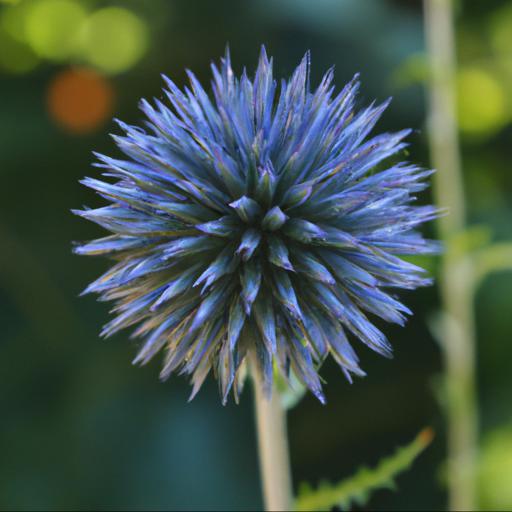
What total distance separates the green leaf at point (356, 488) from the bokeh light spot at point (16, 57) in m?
1.72

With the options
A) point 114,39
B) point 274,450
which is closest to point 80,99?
point 114,39

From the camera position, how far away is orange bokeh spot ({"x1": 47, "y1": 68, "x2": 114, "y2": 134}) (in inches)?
81.7

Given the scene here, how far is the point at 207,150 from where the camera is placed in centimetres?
73

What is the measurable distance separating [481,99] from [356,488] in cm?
151

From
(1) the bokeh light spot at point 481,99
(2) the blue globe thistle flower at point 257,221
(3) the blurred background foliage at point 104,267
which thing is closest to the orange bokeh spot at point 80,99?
(3) the blurred background foliage at point 104,267

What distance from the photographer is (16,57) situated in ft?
6.81

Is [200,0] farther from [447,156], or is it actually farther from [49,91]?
[447,156]

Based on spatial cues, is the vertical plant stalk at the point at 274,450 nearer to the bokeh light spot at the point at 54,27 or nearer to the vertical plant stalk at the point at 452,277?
the vertical plant stalk at the point at 452,277

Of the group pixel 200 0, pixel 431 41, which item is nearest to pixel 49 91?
pixel 200 0

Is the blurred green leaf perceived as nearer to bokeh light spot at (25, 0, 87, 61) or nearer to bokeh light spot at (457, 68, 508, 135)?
bokeh light spot at (457, 68, 508, 135)

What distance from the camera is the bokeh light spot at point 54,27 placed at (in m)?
2.01

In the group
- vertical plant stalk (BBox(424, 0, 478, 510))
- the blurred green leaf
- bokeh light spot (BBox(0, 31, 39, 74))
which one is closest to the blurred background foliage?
bokeh light spot (BBox(0, 31, 39, 74))

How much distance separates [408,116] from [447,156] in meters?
0.63

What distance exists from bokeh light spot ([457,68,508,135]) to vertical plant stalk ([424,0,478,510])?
1.98 ft
